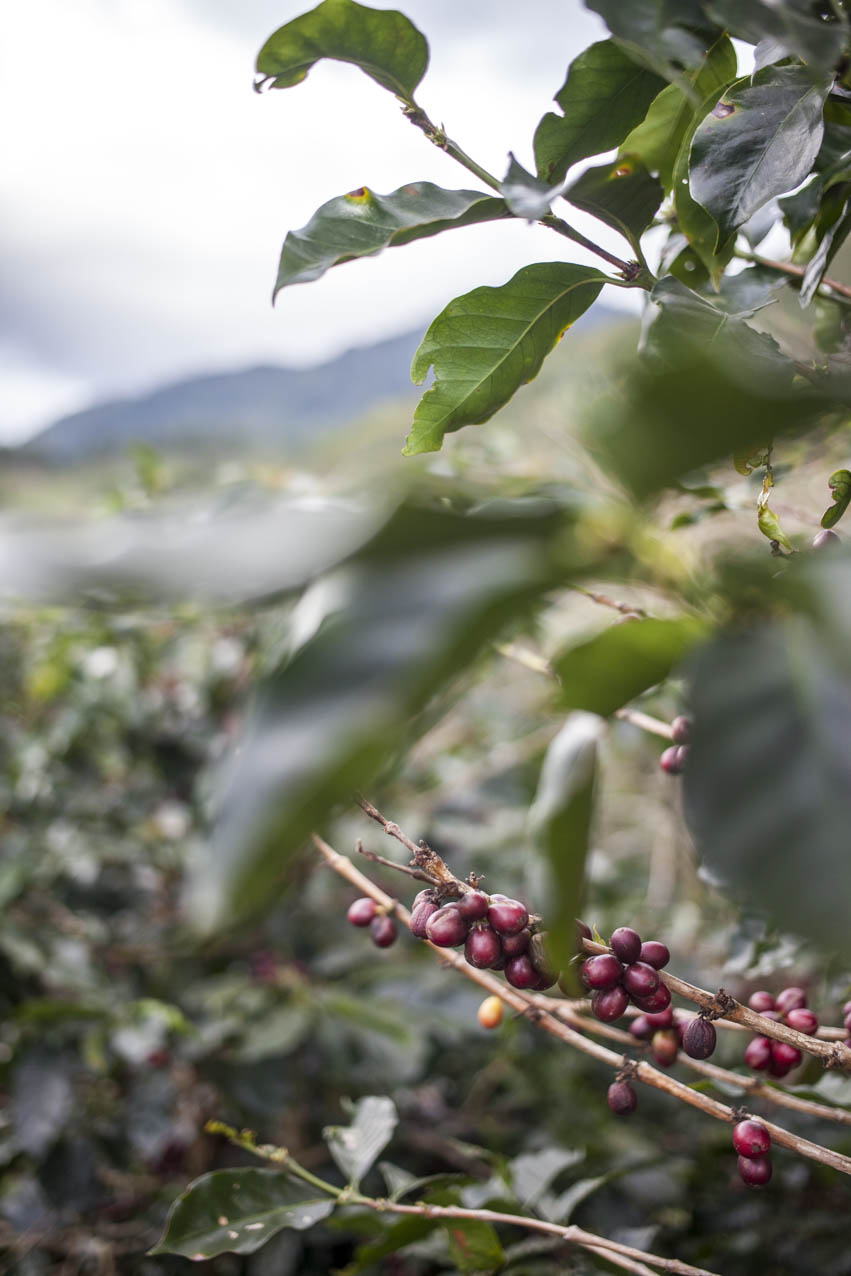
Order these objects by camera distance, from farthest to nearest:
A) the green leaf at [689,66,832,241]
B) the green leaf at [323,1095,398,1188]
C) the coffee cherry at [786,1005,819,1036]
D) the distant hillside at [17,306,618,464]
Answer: the distant hillside at [17,306,618,464] < the green leaf at [323,1095,398,1188] < the coffee cherry at [786,1005,819,1036] < the green leaf at [689,66,832,241]

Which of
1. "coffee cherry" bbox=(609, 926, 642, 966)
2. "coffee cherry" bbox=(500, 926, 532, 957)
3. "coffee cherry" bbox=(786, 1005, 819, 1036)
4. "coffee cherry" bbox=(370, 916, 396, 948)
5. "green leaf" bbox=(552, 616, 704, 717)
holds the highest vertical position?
"green leaf" bbox=(552, 616, 704, 717)

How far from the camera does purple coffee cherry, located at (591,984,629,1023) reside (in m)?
0.40

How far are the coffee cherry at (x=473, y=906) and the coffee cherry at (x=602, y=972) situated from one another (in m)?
0.05

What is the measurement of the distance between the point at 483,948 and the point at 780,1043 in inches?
8.6

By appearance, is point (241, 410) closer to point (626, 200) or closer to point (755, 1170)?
point (626, 200)

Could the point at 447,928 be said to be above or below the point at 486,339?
below

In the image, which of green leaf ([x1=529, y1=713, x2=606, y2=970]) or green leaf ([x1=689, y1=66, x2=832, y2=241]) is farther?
green leaf ([x1=689, y1=66, x2=832, y2=241])

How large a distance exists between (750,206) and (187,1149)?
1.40 meters

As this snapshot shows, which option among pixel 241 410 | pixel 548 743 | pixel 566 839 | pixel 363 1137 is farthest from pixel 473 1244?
pixel 241 410

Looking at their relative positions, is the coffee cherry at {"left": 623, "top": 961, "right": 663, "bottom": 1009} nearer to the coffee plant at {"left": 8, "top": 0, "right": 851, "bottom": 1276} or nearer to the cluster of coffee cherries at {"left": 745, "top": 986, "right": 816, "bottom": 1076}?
the coffee plant at {"left": 8, "top": 0, "right": 851, "bottom": 1276}

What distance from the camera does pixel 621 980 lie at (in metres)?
0.41

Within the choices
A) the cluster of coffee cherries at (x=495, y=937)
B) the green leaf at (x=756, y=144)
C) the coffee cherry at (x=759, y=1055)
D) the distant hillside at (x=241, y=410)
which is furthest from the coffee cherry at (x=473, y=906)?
the distant hillside at (x=241, y=410)

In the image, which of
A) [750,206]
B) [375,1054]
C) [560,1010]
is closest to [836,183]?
[750,206]

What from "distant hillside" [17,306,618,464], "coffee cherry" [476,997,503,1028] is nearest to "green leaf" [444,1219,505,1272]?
"coffee cherry" [476,997,503,1028]
